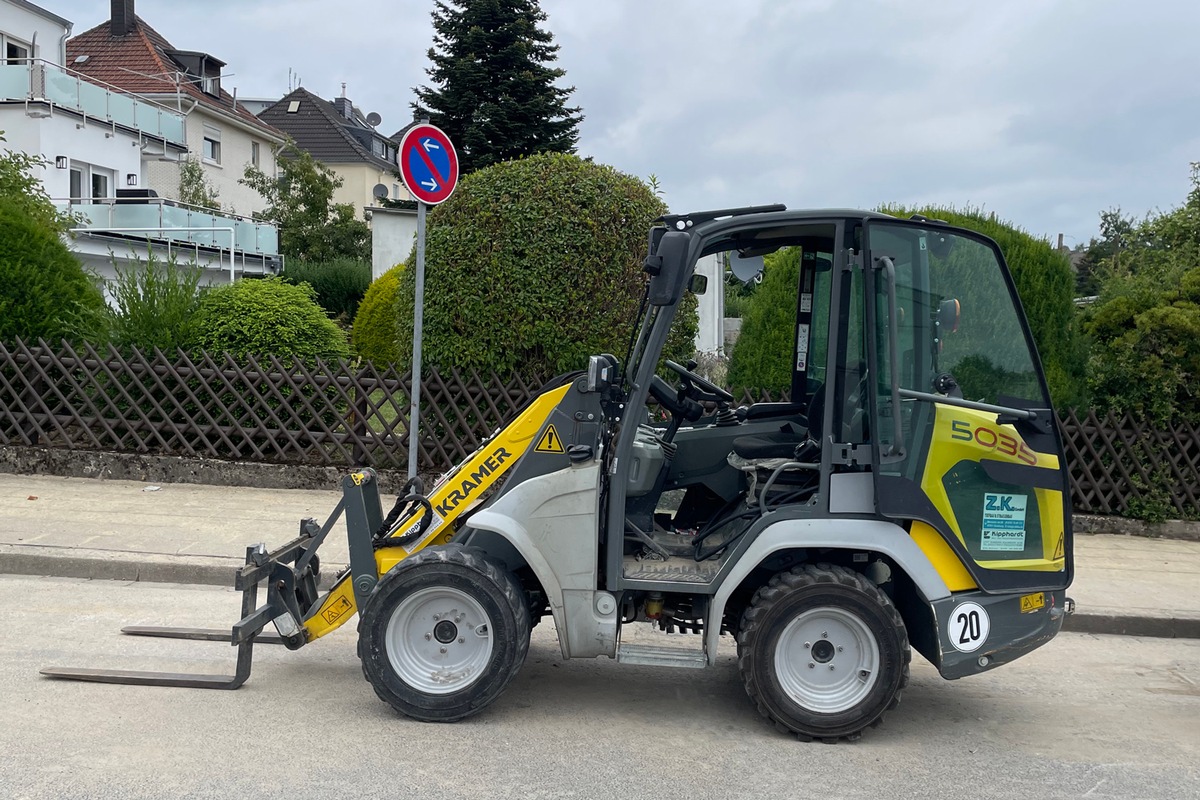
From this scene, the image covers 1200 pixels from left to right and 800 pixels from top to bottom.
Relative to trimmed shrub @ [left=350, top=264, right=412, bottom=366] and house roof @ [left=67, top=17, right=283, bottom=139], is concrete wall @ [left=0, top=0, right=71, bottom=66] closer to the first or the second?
house roof @ [left=67, top=17, right=283, bottom=139]

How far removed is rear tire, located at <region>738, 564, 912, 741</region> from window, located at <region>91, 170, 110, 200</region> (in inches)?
1134

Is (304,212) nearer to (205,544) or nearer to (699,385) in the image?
(205,544)

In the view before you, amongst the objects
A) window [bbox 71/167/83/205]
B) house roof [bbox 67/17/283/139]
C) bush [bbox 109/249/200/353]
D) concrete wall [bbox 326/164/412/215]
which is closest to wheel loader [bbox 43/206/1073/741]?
bush [bbox 109/249/200/353]

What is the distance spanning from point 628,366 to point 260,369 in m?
6.14

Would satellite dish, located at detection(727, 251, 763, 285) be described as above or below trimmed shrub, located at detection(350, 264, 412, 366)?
below

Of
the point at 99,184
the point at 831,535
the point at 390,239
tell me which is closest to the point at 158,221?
the point at 390,239

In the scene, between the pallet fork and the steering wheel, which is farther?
the steering wheel

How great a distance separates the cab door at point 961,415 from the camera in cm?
494

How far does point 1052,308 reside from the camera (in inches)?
428

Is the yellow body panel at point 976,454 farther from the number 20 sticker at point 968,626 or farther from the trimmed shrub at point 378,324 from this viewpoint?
the trimmed shrub at point 378,324

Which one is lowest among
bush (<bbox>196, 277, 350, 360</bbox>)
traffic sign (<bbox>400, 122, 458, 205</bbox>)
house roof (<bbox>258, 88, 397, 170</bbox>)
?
bush (<bbox>196, 277, 350, 360</bbox>)

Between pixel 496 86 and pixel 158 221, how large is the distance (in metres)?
13.5

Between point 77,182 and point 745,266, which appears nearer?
point 745,266

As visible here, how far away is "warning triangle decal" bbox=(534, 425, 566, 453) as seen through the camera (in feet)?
16.9
